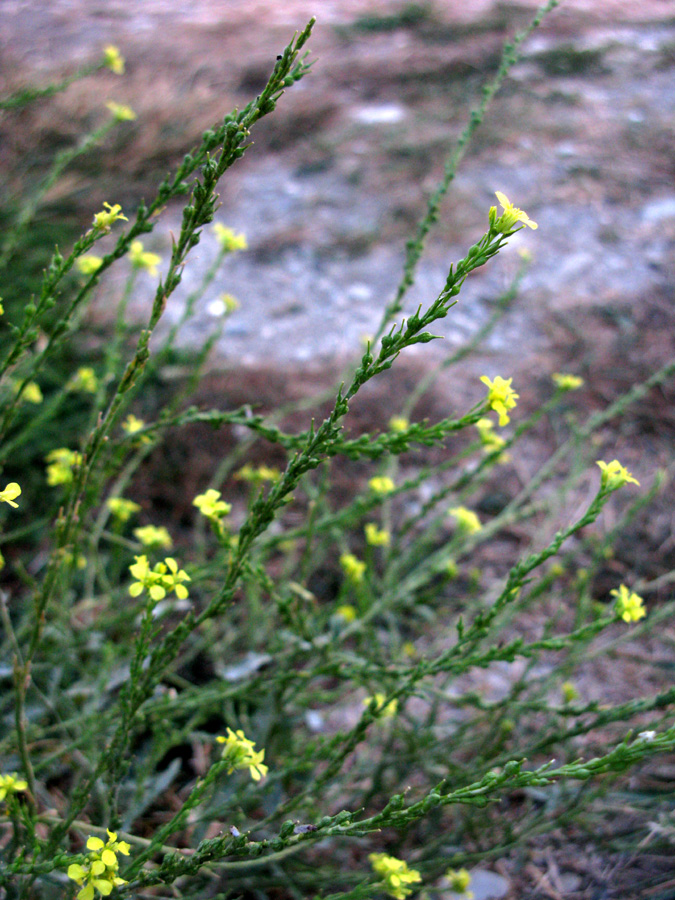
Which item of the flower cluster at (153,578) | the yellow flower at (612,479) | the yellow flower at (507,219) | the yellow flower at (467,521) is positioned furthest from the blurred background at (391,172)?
the yellow flower at (507,219)

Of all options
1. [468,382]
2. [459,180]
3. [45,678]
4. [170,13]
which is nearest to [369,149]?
[459,180]

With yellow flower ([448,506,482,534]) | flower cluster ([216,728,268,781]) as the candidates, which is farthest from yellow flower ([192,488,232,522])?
yellow flower ([448,506,482,534])

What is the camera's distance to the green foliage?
2.92ft

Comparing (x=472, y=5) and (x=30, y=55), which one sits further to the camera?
(x=472, y=5)

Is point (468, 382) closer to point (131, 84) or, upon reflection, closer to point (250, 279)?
point (250, 279)

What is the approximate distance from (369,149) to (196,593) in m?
3.35

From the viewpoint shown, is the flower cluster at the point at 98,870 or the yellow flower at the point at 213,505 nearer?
the flower cluster at the point at 98,870

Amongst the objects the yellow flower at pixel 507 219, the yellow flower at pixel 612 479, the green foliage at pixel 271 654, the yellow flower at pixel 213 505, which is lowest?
the green foliage at pixel 271 654

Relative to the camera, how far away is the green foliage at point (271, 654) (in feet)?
2.92

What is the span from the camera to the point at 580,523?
1.01m

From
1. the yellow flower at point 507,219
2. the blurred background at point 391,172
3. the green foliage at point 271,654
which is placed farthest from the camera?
the blurred background at point 391,172

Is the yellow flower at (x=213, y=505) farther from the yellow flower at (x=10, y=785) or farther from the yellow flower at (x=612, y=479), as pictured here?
the yellow flower at (x=612, y=479)

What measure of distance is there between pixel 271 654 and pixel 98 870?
0.71 meters

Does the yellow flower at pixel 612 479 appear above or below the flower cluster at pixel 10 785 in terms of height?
above
